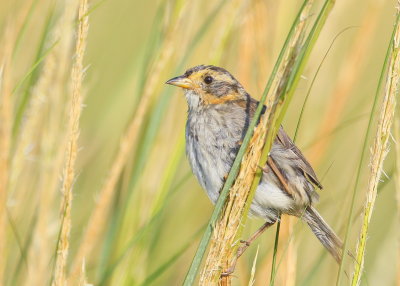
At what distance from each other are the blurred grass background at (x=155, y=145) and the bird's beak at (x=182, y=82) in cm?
4

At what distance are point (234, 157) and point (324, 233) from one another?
473mm

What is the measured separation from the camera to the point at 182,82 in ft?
10.4

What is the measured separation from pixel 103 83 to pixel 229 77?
64.2 inches

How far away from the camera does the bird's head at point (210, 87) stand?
10.9ft

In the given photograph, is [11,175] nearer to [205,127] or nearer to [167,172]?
[167,172]

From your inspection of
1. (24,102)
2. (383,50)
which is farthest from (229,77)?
(383,50)

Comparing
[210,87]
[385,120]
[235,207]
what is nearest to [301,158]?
[210,87]

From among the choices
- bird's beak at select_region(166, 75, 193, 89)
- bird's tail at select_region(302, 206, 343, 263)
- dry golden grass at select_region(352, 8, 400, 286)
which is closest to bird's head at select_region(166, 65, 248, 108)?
bird's beak at select_region(166, 75, 193, 89)

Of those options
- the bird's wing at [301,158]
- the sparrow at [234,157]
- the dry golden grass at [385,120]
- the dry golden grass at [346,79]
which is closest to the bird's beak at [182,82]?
the sparrow at [234,157]

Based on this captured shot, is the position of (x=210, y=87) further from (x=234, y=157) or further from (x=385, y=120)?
(x=385, y=120)

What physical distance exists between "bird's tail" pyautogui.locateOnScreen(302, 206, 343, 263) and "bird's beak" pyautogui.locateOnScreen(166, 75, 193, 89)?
77 centimetres

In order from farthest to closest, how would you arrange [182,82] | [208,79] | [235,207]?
[208,79], [182,82], [235,207]

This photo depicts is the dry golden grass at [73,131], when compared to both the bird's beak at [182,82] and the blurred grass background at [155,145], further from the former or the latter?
the bird's beak at [182,82]

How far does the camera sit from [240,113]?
3.12 metres
